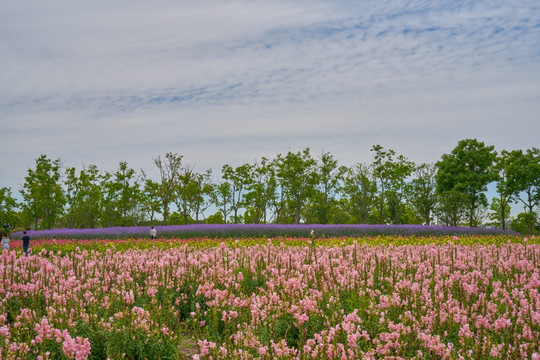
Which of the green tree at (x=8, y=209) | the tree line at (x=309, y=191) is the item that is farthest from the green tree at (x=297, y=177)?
the green tree at (x=8, y=209)

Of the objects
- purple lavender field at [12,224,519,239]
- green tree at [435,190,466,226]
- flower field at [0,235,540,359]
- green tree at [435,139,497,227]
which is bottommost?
flower field at [0,235,540,359]

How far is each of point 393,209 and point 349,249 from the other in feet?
130

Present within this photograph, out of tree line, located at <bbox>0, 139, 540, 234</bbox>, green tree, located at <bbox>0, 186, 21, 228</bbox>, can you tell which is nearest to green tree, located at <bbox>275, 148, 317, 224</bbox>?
tree line, located at <bbox>0, 139, 540, 234</bbox>

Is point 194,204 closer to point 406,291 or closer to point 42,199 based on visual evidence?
point 42,199

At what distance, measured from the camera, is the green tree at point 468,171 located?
42.6 m

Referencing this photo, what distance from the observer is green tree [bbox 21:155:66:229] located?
153ft

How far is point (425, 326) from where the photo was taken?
205 inches

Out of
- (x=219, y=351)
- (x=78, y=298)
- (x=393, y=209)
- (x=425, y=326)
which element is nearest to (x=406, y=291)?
(x=425, y=326)

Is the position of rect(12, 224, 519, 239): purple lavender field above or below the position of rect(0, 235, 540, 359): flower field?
above

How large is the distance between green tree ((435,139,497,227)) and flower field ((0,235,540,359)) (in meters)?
36.4

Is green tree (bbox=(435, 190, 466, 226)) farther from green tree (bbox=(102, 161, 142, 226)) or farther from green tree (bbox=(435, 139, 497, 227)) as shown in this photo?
green tree (bbox=(102, 161, 142, 226))

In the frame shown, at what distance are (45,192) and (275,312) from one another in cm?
4759

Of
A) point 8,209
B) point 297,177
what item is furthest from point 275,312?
point 8,209

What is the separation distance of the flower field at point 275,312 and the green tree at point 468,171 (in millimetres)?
36395
